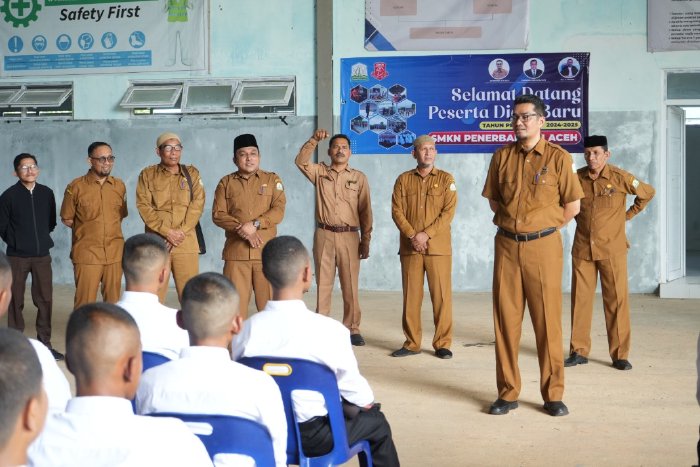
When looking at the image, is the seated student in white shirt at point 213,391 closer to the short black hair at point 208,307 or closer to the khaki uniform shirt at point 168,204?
the short black hair at point 208,307

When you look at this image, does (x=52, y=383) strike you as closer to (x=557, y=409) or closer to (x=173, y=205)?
(x=557, y=409)

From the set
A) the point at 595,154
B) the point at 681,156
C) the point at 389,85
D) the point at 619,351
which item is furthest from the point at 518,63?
the point at 619,351

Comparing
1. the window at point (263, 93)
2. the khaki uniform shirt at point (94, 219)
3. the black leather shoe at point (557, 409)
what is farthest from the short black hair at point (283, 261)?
the window at point (263, 93)

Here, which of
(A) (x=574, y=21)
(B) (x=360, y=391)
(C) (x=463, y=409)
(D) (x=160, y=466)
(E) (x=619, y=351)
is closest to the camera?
(D) (x=160, y=466)

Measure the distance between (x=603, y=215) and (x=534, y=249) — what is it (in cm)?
Answer: 152

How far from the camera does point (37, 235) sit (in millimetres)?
6121

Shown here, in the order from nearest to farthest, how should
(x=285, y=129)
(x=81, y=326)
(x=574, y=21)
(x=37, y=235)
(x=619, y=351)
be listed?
1. (x=81, y=326)
2. (x=619, y=351)
3. (x=37, y=235)
4. (x=574, y=21)
5. (x=285, y=129)

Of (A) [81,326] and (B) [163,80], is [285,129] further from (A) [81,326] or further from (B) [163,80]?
(A) [81,326]

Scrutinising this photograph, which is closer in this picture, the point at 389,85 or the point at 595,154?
the point at 595,154

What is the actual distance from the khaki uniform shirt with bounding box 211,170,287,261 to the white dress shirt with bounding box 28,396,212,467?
453 centimetres

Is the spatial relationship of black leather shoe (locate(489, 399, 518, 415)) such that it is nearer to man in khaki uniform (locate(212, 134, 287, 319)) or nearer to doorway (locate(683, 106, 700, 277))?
man in khaki uniform (locate(212, 134, 287, 319))

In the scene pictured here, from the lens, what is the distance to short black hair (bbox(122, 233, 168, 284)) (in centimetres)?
323

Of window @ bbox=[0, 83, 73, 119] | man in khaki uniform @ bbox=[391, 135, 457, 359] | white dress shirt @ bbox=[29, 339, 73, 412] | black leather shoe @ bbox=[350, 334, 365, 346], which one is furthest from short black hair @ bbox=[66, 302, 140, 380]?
window @ bbox=[0, 83, 73, 119]

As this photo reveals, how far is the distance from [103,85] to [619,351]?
22.4 feet
